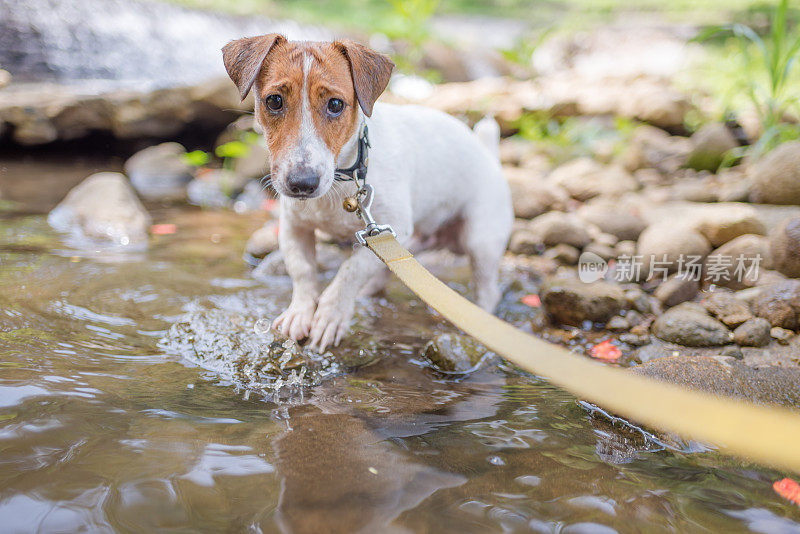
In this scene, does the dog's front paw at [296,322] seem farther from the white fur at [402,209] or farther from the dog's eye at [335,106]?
the dog's eye at [335,106]

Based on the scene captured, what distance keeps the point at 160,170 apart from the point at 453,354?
205 inches

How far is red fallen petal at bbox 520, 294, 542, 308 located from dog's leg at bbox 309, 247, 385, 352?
1.41 m

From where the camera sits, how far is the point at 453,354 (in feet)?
7.89

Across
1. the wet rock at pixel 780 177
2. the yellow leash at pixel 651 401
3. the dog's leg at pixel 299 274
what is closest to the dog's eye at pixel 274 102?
the dog's leg at pixel 299 274

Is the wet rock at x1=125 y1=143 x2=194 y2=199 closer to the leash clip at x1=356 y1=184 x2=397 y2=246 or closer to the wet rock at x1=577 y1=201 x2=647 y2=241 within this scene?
the wet rock at x1=577 y1=201 x2=647 y2=241

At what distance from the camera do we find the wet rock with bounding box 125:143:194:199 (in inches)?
247

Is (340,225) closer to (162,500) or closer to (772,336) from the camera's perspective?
(162,500)

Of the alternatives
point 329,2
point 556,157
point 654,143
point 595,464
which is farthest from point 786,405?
point 329,2

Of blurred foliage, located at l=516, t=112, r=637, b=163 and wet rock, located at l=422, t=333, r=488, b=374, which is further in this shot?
blurred foliage, located at l=516, t=112, r=637, b=163

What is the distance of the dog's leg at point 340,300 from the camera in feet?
7.82

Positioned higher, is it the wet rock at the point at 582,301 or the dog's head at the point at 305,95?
the dog's head at the point at 305,95

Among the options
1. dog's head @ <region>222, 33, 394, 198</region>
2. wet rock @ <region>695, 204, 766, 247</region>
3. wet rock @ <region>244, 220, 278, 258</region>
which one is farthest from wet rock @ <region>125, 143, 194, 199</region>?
wet rock @ <region>695, 204, 766, 247</region>

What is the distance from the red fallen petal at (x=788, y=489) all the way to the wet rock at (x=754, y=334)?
4.00ft

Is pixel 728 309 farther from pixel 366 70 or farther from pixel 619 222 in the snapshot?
pixel 366 70
